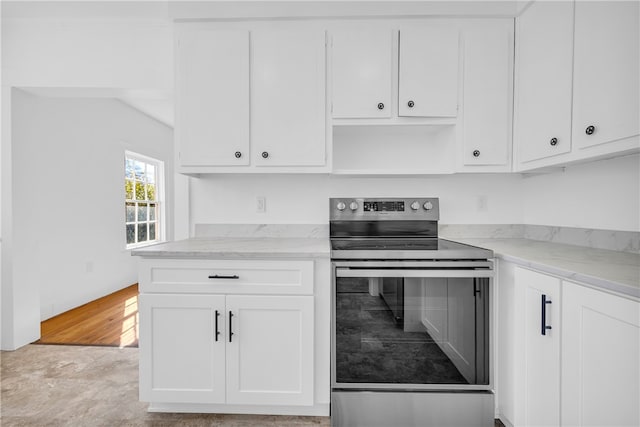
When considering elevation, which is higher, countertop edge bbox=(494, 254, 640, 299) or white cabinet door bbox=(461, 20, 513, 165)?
white cabinet door bbox=(461, 20, 513, 165)

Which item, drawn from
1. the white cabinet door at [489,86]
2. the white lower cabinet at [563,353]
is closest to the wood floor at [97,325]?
the white lower cabinet at [563,353]

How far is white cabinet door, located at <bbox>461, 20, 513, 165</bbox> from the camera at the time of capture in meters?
1.79

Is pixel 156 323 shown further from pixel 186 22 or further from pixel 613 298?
pixel 613 298

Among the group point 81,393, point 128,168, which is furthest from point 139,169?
point 81,393

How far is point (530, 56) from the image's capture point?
1.69 meters

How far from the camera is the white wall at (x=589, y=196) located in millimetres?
1497

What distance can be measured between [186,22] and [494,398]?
2.68 metres

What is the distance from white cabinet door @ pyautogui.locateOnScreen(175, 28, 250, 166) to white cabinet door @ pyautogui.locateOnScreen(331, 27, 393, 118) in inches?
21.7

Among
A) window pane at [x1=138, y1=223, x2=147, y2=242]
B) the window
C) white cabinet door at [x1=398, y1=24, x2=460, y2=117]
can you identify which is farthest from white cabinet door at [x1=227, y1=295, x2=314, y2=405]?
window pane at [x1=138, y1=223, x2=147, y2=242]

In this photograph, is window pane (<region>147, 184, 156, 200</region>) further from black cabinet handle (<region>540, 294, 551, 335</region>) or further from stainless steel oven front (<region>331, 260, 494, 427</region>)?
black cabinet handle (<region>540, 294, 551, 335</region>)

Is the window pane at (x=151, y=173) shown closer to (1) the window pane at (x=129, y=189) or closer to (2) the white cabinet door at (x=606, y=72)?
(1) the window pane at (x=129, y=189)

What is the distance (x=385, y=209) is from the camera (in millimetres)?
2080

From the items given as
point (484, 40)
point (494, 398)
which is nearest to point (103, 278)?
point (494, 398)

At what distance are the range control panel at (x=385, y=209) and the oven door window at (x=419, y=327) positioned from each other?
0.67 m
